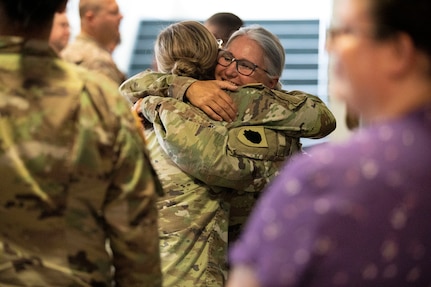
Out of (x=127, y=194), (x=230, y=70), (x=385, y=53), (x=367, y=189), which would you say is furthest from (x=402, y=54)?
(x=230, y=70)

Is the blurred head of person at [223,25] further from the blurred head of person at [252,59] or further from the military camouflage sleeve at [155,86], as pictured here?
the military camouflage sleeve at [155,86]

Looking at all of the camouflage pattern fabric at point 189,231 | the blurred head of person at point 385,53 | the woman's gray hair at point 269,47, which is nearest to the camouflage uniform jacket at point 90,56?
the camouflage pattern fabric at point 189,231

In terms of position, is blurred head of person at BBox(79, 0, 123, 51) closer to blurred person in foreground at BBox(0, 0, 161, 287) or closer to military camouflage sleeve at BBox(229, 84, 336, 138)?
military camouflage sleeve at BBox(229, 84, 336, 138)

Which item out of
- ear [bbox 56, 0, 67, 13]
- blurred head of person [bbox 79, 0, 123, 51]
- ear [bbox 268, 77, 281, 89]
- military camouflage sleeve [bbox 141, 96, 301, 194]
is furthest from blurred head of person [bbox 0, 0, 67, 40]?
ear [bbox 268, 77, 281, 89]

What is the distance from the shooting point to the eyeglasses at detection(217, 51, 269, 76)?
2.58 m

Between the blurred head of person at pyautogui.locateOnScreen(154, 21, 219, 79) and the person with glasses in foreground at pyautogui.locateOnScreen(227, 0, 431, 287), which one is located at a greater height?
the person with glasses in foreground at pyautogui.locateOnScreen(227, 0, 431, 287)

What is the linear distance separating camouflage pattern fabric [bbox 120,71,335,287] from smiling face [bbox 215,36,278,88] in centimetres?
9

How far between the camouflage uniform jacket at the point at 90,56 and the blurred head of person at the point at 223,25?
0.94 metres

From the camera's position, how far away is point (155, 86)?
253 centimetres

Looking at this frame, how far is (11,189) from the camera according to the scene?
150cm

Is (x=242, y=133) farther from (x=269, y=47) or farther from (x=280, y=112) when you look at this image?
(x=269, y=47)

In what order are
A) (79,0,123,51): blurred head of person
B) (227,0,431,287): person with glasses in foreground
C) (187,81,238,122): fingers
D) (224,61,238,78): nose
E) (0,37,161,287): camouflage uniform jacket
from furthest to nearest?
(224,61,238,78): nose < (187,81,238,122): fingers < (79,0,123,51): blurred head of person < (0,37,161,287): camouflage uniform jacket < (227,0,431,287): person with glasses in foreground

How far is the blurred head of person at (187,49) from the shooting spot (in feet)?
8.20

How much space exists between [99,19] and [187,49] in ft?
1.06
